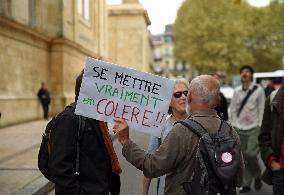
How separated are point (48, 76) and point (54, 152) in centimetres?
2108

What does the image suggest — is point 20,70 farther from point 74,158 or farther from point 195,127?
point 195,127

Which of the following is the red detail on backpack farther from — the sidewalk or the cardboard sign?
the sidewalk

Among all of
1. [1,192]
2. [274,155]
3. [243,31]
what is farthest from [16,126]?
[243,31]

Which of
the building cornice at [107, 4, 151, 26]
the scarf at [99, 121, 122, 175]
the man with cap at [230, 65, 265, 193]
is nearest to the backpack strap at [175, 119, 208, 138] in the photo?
the scarf at [99, 121, 122, 175]

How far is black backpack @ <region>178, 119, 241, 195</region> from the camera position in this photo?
2.87m

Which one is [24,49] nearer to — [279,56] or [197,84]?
[197,84]

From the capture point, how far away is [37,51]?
22.3 metres

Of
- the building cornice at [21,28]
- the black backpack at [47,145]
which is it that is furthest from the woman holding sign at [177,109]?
the building cornice at [21,28]

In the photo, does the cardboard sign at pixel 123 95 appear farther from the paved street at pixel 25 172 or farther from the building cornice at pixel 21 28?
the building cornice at pixel 21 28

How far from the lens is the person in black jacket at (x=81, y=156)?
338 centimetres

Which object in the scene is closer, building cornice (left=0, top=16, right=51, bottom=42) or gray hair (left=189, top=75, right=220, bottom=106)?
gray hair (left=189, top=75, right=220, bottom=106)

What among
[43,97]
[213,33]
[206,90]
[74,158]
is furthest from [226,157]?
[213,33]

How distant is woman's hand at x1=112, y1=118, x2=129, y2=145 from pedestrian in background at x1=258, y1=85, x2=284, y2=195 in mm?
1783

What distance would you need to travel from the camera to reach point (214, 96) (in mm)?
3066
